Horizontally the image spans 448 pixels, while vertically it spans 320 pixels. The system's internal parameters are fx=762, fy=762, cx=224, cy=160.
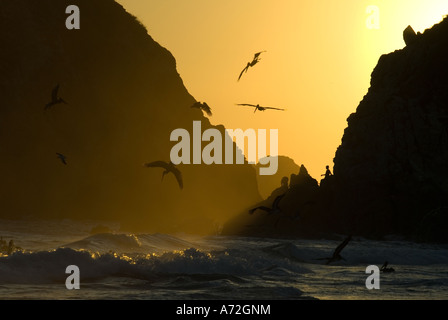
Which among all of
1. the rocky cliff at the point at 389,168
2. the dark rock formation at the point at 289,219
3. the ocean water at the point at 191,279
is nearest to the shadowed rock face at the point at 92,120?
the dark rock formation at the point at 289,219

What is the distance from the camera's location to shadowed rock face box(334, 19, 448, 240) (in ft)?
231

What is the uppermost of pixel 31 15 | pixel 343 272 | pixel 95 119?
pixel 31 15

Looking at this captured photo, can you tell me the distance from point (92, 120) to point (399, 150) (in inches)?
2401

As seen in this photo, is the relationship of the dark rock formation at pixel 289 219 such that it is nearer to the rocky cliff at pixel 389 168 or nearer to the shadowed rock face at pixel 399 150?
the rocky cliff at pixel 389 168

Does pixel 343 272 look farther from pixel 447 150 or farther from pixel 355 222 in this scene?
pixel 447 150

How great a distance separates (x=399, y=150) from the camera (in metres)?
73.2

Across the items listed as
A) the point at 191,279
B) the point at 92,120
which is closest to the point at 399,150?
the point at 191,279

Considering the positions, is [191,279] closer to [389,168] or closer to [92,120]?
[389,168]

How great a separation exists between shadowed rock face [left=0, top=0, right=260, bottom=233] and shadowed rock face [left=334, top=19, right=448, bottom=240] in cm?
3699

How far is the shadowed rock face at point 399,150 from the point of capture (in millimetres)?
70375

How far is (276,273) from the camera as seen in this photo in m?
30.0

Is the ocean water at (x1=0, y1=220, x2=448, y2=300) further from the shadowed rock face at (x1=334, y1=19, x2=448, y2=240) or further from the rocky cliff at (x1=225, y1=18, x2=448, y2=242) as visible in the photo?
the shadowed rock face at (x1=334, y1=19, x2=448, y2=240)

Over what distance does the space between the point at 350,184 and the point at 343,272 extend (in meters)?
42.9
